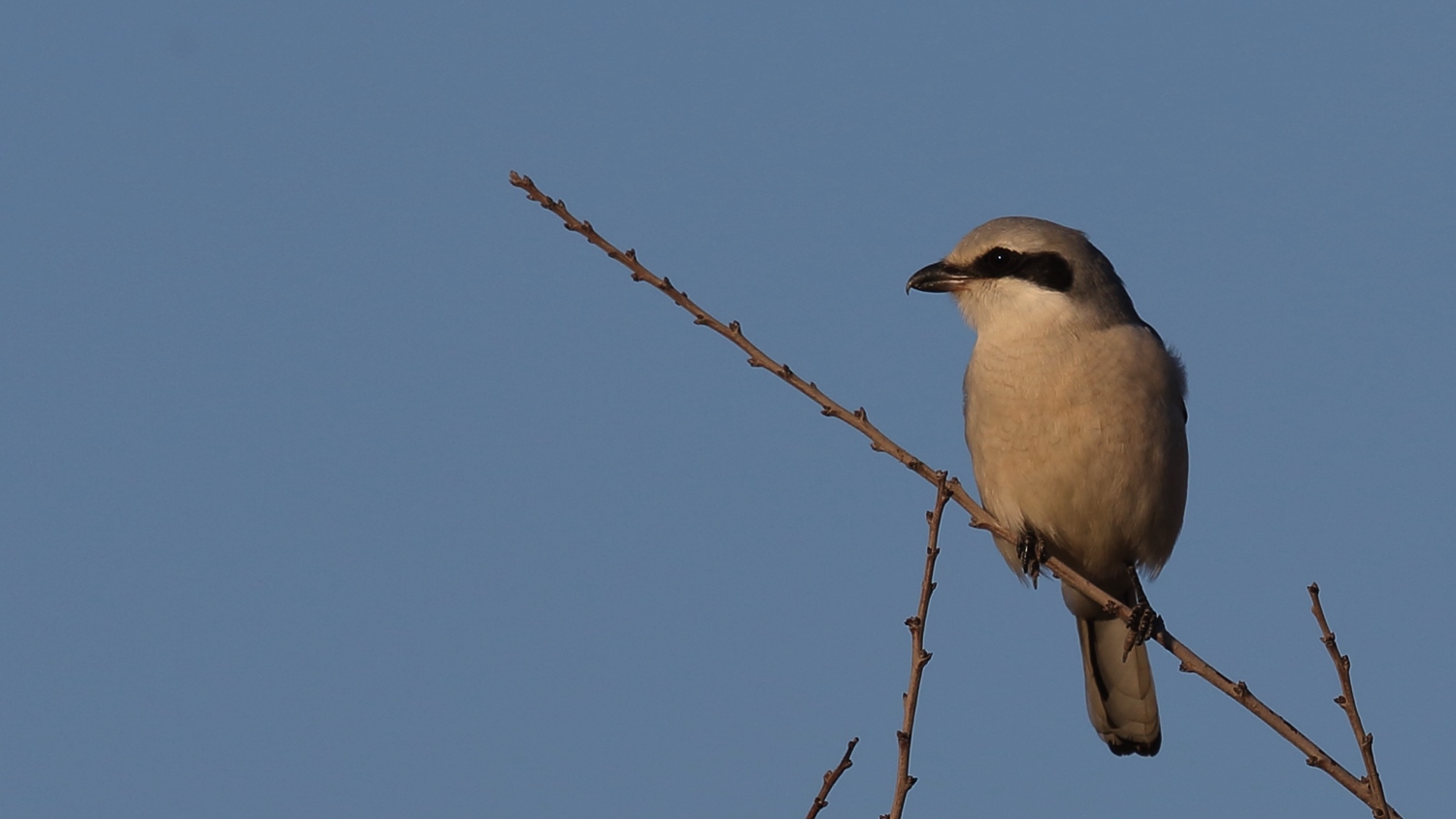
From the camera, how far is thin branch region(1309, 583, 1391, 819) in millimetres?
2668

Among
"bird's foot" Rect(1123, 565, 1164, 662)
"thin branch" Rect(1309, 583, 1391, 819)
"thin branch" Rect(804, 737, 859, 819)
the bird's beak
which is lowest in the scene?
"thin branch" Rect(804, 737, 859, 819)

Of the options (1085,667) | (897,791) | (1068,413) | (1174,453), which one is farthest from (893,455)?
(1085,667)

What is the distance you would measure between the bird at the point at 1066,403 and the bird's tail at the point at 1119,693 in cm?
21

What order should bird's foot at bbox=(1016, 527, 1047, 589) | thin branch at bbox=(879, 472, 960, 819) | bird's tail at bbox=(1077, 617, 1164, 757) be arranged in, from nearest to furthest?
thin branch at bbox=(879, 472, 960, 819)
bird's foot at bbox=(1016, 527, 1047, 589)
bird's tail at bbox=(1077, 617, 1164, 757)

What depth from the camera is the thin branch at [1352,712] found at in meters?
2.67

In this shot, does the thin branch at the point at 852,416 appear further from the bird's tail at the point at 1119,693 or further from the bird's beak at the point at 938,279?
the bird's tail at the point at 1119,693

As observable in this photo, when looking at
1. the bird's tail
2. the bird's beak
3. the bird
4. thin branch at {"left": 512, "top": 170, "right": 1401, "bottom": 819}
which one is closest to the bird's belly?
the bird

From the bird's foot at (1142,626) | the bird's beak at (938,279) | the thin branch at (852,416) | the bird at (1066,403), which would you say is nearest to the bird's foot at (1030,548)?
the bird at (1066,403)

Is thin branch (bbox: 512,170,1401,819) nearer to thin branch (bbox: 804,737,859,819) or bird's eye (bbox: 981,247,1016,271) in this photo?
thin branch (bbox: 804,737,859,819)

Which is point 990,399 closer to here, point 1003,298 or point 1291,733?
point 1003,298

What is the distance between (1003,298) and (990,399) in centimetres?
33

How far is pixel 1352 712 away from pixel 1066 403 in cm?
190

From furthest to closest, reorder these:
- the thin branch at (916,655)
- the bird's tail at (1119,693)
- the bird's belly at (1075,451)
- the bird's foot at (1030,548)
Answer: the bird's tail at (1119,693) → the bird's foot at (1030,548) → the bird's belly at (1075,451) → the thin branch at (916,655)

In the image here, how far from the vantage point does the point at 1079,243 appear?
4.93 m
